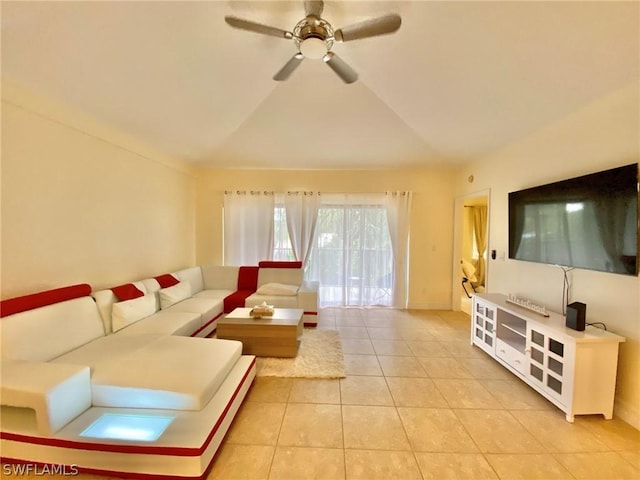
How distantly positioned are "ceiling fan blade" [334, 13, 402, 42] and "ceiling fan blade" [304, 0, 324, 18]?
0.62 ft

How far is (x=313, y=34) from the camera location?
1836 millimetres

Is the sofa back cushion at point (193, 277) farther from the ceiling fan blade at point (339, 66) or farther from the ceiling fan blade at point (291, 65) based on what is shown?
the ceiling fan blade at point (339, 66)

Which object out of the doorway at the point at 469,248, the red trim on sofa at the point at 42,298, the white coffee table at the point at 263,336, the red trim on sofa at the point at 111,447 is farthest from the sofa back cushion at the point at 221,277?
the doorway at the point at 469,248

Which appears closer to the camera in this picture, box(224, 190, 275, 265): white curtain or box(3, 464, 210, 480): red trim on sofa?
box(3, 464, 210, 480): red trim on sofa

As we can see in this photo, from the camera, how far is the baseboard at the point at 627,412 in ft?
6.60

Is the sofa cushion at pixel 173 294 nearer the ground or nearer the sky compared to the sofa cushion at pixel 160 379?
nearer the sky

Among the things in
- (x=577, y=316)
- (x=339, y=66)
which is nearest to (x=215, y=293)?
(x=339, y=66)

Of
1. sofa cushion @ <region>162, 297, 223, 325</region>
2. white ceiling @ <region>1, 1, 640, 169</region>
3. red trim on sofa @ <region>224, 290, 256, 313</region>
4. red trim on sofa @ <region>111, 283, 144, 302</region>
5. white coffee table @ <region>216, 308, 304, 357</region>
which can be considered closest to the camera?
white ceiling @ <region>1, 1, 640, 169</region>

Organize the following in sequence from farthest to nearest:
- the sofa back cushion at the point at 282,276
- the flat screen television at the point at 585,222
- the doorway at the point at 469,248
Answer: the doorway at the point at 469,248
the sofa back cushion at the point at 282,276
the flat screen television at the point at 585,222

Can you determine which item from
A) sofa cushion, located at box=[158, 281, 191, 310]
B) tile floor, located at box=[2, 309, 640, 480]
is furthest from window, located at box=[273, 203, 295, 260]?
tile floor, located at box=[2, 309, 640, 480]

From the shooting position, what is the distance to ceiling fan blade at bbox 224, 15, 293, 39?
1.76 m

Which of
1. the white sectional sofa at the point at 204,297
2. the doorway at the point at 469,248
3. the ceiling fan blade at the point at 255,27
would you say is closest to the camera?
the ceiling fan blade at the point at 255,27

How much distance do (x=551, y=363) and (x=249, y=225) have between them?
4.63 metres

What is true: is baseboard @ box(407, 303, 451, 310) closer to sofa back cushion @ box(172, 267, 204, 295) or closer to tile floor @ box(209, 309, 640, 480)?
tile floor @ box(209, 309, 640, 480)
